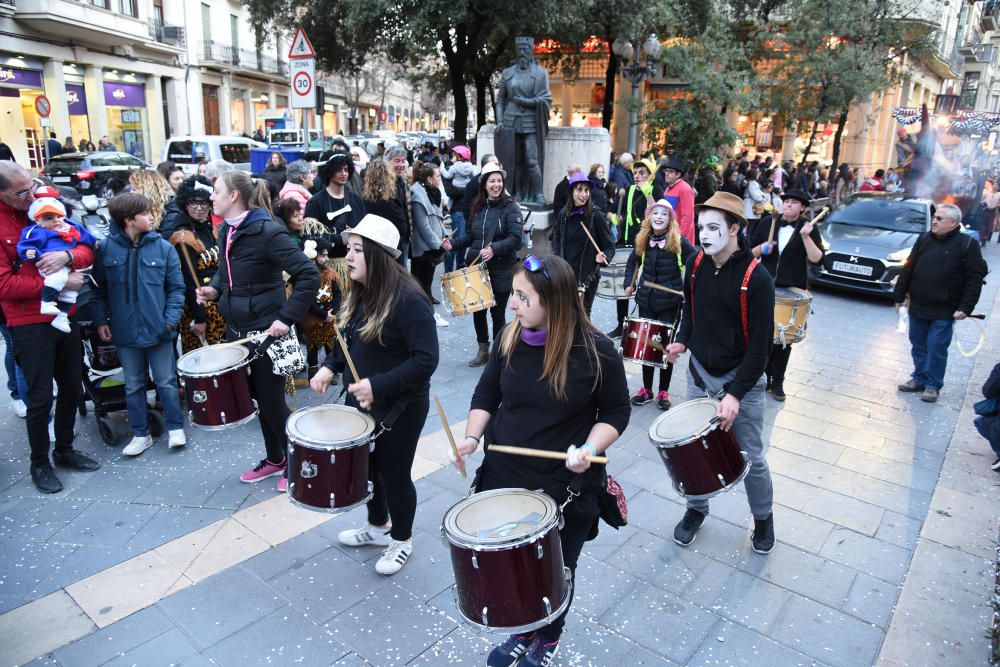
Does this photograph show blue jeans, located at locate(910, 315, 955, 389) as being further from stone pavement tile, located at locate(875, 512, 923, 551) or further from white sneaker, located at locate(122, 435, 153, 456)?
white sneaker, located at locate(122, 435, 153, 456)

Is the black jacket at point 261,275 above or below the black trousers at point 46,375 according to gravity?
above

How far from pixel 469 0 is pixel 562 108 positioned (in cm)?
1921

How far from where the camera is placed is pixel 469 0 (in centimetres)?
1706

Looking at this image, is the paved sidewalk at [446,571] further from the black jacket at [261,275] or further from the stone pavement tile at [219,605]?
the black jacket at [261,275]

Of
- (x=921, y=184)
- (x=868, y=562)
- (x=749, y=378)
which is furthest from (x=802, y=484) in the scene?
(x=921, y=184)

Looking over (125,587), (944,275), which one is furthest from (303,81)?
(944,275)

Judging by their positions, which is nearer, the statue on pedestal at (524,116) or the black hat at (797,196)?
the black hat at (797,196)

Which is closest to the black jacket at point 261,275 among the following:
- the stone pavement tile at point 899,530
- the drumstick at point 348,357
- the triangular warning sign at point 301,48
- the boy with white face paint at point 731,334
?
the drumstick at point 348,357

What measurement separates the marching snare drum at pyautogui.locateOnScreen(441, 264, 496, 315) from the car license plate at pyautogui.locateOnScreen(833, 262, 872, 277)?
7264 millimetres

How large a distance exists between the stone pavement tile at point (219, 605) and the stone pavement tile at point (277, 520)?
1.30 ft

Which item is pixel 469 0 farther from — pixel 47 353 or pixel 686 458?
pixel 686 458

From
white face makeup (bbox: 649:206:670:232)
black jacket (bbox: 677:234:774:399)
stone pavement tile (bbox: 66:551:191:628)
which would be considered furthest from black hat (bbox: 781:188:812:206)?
stone pavement tile (bbox: 66:551:191:628)

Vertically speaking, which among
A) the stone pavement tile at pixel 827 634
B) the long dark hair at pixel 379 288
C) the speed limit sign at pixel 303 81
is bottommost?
the stone pavement tile at pixel 827 634

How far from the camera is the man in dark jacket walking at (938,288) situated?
641cm
